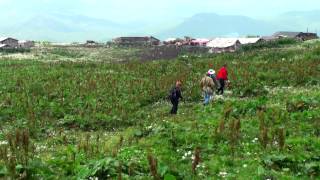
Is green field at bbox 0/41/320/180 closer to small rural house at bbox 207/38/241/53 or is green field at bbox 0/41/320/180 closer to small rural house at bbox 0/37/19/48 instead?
small rural house at bbox 207/38/241/53

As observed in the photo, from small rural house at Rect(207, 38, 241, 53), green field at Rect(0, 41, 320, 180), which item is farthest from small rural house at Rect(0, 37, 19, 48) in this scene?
green field at Rect(0, 41, 320, 180)

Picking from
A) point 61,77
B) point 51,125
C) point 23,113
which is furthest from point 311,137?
point 61,77

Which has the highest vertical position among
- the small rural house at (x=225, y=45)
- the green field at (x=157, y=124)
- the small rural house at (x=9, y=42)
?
the small rural house at (x=9, y=42)

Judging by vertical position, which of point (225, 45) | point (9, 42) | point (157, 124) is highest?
point (9, 42)

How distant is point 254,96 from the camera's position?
38062mm

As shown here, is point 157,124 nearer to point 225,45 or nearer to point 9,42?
point 225,45

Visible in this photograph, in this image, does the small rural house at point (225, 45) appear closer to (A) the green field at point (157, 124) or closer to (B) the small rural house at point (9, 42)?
(A) the green field at point (157, 124)

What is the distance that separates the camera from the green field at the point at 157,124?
675 inches

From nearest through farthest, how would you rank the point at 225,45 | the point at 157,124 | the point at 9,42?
the point at 157,124
the point at 225,45
the point at 9,42

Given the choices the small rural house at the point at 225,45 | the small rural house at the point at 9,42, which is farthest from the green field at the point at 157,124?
the small rural house at the point at 9,42

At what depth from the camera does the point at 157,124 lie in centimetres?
2692

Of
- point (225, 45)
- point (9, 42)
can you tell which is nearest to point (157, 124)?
point (225, 45)

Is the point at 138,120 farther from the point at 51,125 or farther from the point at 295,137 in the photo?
the point at 295,137

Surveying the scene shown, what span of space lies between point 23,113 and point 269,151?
19728 mm
